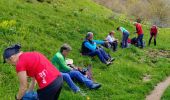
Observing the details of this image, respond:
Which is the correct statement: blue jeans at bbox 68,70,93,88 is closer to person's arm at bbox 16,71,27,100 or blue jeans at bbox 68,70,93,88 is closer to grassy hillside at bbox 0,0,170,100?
grassy hillside at bbox 0,0,170,100

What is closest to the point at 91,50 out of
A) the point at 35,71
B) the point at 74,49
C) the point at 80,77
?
the point at 74,49

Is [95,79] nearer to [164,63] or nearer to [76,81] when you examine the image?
[76,81]

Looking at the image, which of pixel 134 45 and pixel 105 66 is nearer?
→ pixel 105 66

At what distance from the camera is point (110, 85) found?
50.7ft

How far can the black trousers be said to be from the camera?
8406 millimetres

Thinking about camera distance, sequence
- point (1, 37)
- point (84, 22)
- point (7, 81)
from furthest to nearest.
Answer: point (84, 22) < point (1, 37) < point (7, 81)

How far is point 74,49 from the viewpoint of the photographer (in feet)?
64.0

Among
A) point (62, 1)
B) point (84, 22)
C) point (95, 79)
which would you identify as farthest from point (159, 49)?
point (95, 79)

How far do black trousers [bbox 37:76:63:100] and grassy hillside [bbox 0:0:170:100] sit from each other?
3.35 metres

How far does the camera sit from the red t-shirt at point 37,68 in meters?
7.99

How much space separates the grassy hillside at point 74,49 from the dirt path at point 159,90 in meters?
0.23

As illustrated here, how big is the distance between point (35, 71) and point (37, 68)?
0.08 m

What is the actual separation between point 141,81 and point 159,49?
34.3ft

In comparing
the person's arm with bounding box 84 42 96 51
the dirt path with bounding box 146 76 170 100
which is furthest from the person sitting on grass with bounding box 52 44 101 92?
the person's arm with bounding box 84 42 96 51
